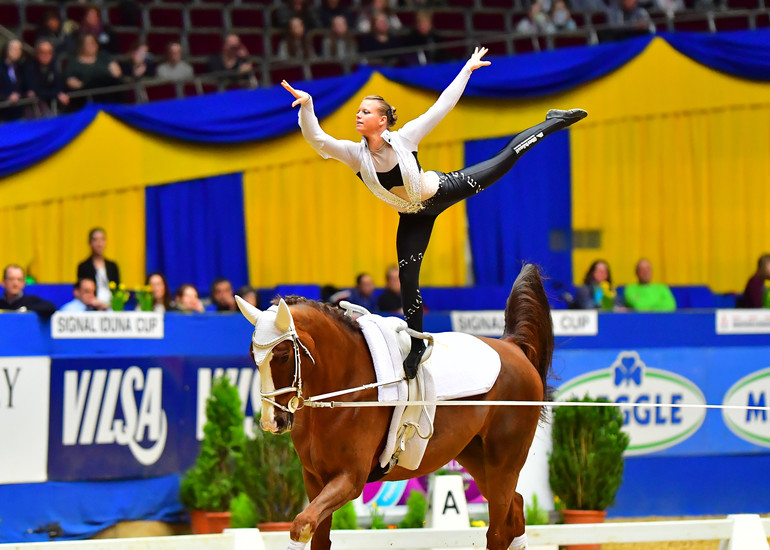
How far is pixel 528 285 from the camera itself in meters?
6.86

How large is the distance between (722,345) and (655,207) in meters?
4.83

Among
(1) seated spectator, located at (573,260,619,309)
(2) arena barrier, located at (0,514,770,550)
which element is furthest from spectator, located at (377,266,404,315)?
(2) arena barrier, located at (0,514,770,550)

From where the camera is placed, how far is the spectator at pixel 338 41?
1366 cm

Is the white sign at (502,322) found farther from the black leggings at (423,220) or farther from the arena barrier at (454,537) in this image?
the black leggings at (423,220)

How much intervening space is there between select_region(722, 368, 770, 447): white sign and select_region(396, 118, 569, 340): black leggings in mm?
5158

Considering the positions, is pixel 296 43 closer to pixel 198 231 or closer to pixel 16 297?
pixel 198 231

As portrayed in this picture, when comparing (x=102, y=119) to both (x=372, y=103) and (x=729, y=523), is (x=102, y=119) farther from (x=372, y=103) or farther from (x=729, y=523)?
(x=729, y=523)

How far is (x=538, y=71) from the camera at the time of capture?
13336 millimetres

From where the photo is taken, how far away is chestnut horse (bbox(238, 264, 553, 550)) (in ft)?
16.6

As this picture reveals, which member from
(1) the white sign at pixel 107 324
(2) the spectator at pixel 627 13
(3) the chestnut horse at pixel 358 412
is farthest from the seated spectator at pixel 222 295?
(2) the spectator at pixel 627 13

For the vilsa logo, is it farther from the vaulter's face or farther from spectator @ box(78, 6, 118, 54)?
spectator @ box(78, 6, 118, 54)

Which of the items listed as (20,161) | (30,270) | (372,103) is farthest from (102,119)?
(372,103)

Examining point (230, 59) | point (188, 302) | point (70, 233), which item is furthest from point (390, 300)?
point (230, 59)

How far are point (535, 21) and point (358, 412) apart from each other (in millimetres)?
10469
